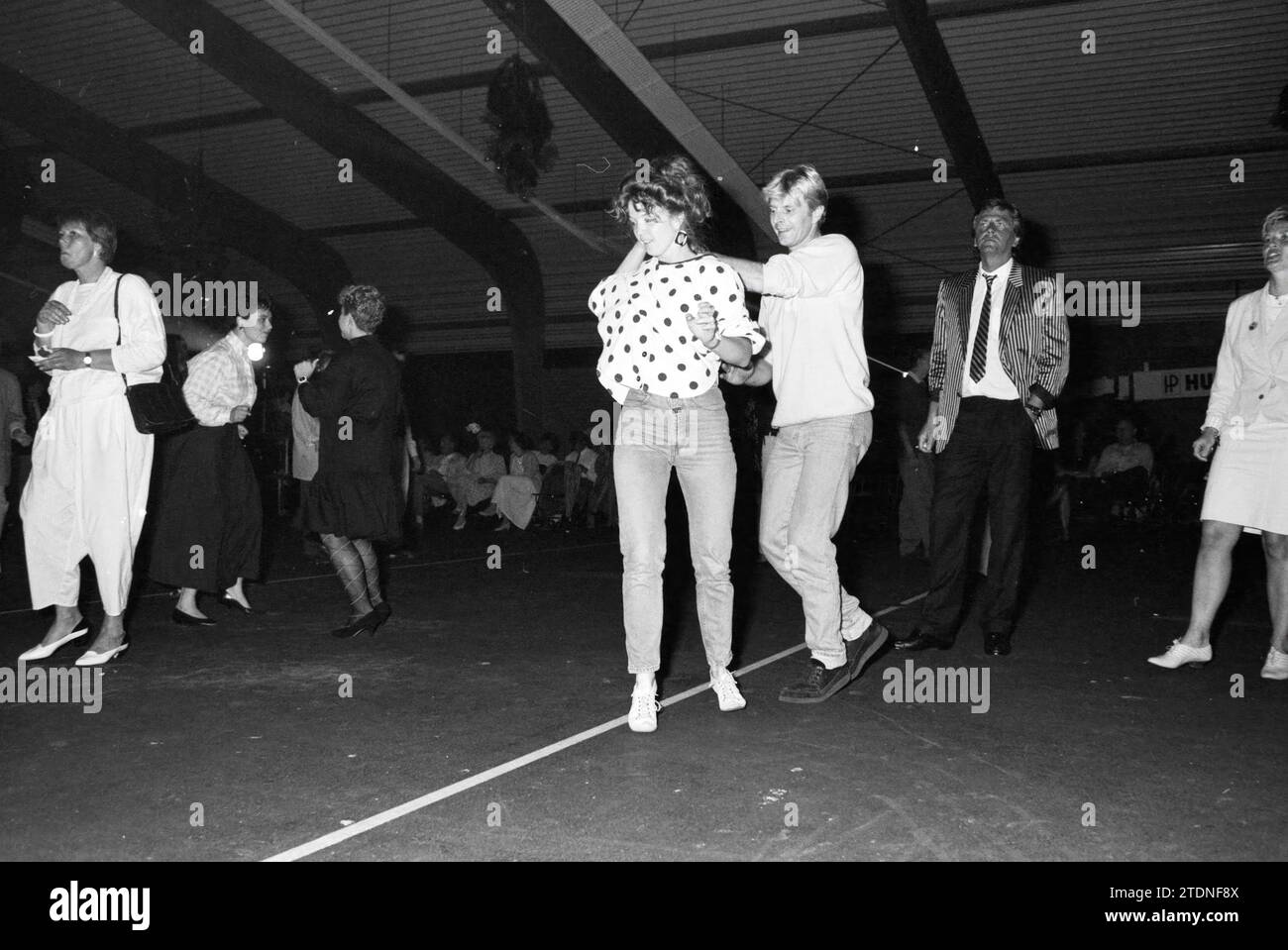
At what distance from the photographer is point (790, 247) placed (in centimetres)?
362

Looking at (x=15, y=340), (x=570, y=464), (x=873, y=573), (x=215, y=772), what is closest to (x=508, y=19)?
(x=570, y=464)

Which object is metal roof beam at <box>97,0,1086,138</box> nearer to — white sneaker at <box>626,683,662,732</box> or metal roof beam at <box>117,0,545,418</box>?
metal roof beam at <box>117,0,545,418</box>

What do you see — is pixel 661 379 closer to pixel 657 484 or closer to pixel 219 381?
pixel 657 484

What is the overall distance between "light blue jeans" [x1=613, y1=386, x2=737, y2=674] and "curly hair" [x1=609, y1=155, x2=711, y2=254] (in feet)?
1.71

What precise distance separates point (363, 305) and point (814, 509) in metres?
2.56

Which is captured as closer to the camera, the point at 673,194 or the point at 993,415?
the point at 673,194

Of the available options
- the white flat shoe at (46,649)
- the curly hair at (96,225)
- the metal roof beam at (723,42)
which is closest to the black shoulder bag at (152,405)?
the curly hair at (96,225)

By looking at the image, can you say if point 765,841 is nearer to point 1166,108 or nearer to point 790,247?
point 790,247

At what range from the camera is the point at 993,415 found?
4.62 meters

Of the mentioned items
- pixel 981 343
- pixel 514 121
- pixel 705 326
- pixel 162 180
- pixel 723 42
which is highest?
pixel 723 42

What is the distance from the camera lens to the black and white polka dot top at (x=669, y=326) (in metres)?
3.16

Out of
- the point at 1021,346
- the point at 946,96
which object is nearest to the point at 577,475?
the point at 946,96

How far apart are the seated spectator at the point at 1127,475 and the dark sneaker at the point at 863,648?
1133cm
